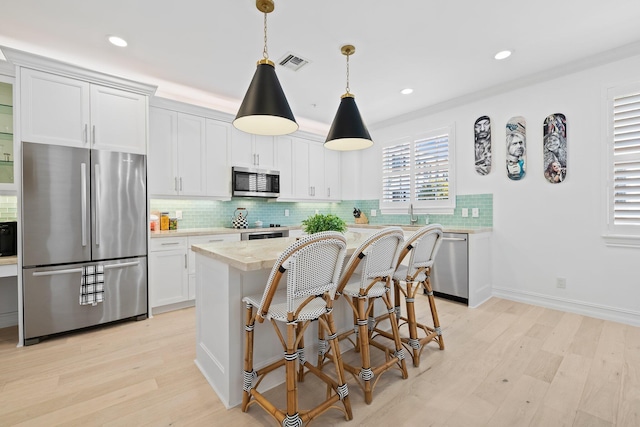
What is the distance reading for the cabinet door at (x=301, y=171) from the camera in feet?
16.2

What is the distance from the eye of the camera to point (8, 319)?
2908mm

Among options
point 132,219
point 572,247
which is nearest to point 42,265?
point 132,219

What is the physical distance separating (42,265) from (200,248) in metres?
1.76

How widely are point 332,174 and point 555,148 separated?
334 cm

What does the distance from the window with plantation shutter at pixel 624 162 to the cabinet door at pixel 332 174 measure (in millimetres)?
3760

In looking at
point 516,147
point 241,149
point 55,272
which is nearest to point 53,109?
point 55,272

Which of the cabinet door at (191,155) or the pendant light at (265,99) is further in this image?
the cabinet door at (191,155)

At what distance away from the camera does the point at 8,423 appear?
1.58m

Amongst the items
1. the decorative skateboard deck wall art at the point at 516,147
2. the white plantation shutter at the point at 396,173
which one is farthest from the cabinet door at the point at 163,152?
the decorative skateboard deck wall art at the point at 516,147

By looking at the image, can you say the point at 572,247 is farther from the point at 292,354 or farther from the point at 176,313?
the point at 176,313

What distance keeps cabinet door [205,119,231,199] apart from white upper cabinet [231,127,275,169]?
118mm

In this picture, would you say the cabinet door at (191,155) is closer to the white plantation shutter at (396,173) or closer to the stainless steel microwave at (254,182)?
the stainless steel microwave at (254,182)

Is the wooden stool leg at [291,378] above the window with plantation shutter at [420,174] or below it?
below

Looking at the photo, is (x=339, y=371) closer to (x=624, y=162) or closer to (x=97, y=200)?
(x=97, y=200)
